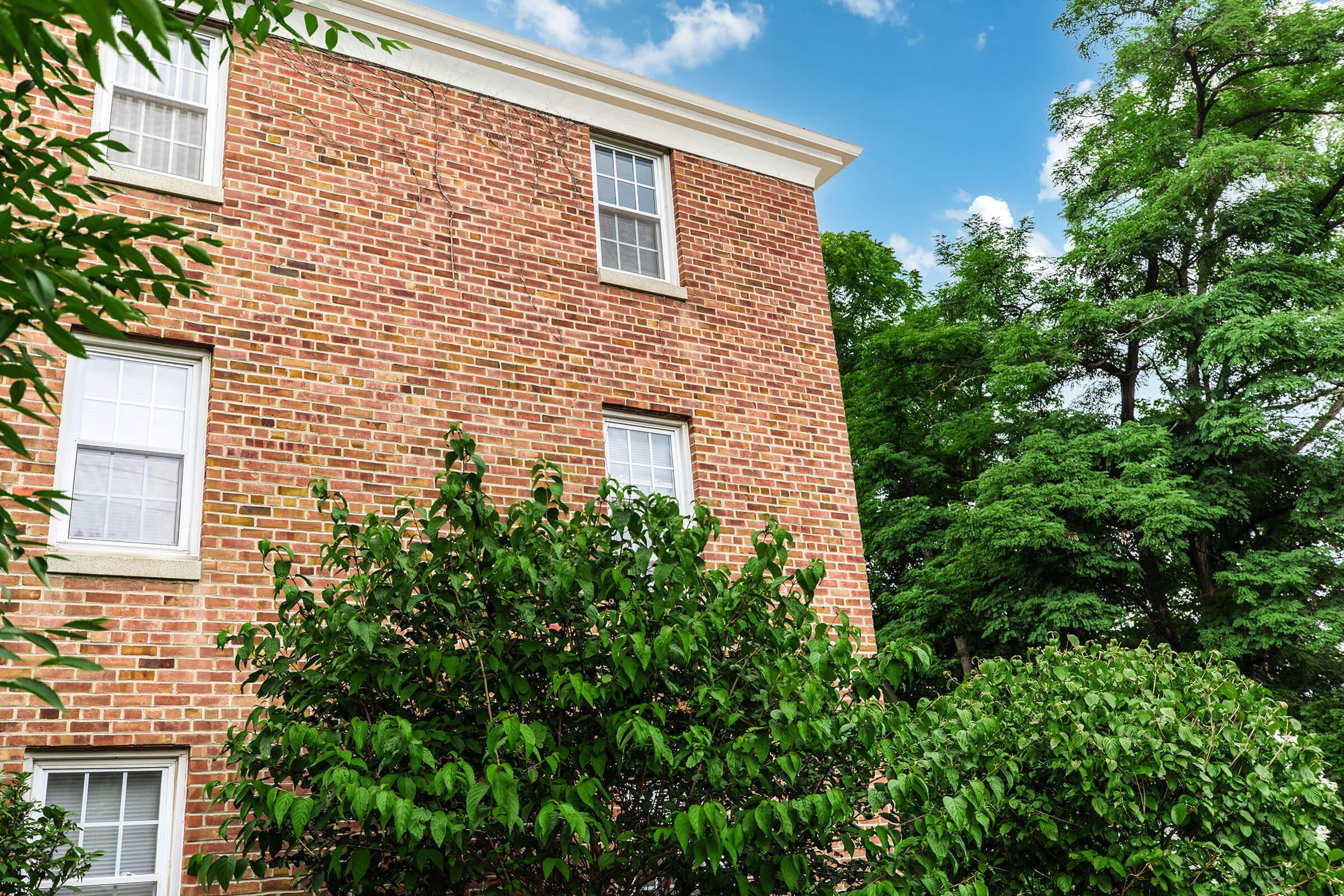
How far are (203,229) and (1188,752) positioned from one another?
807cm

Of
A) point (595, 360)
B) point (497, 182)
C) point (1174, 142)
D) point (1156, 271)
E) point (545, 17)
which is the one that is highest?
point (545, 17)

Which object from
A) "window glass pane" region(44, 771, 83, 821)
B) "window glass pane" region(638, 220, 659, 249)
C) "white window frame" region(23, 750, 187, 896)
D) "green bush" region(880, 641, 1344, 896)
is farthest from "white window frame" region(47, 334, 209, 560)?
"green bush" region(880, 641, 1344, 896)

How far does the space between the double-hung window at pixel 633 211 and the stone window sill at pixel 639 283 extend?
10.0 inches

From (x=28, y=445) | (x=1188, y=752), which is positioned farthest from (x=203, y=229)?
(x=1188, y=752)

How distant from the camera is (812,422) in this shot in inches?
437

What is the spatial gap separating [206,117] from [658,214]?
4.39m

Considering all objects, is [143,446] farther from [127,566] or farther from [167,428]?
[127,566]

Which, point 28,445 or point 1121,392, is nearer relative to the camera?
point 28,445

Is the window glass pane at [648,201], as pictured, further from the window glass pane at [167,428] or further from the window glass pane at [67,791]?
the window glass pane at [67,791]

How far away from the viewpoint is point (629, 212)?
1100cm

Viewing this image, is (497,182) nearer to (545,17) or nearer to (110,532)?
(110,532)

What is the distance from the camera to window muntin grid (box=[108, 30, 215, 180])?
8594 mm

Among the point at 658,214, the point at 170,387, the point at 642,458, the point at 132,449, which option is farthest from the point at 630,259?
the point at 132,449

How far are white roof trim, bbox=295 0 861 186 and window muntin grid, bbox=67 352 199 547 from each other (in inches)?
136
